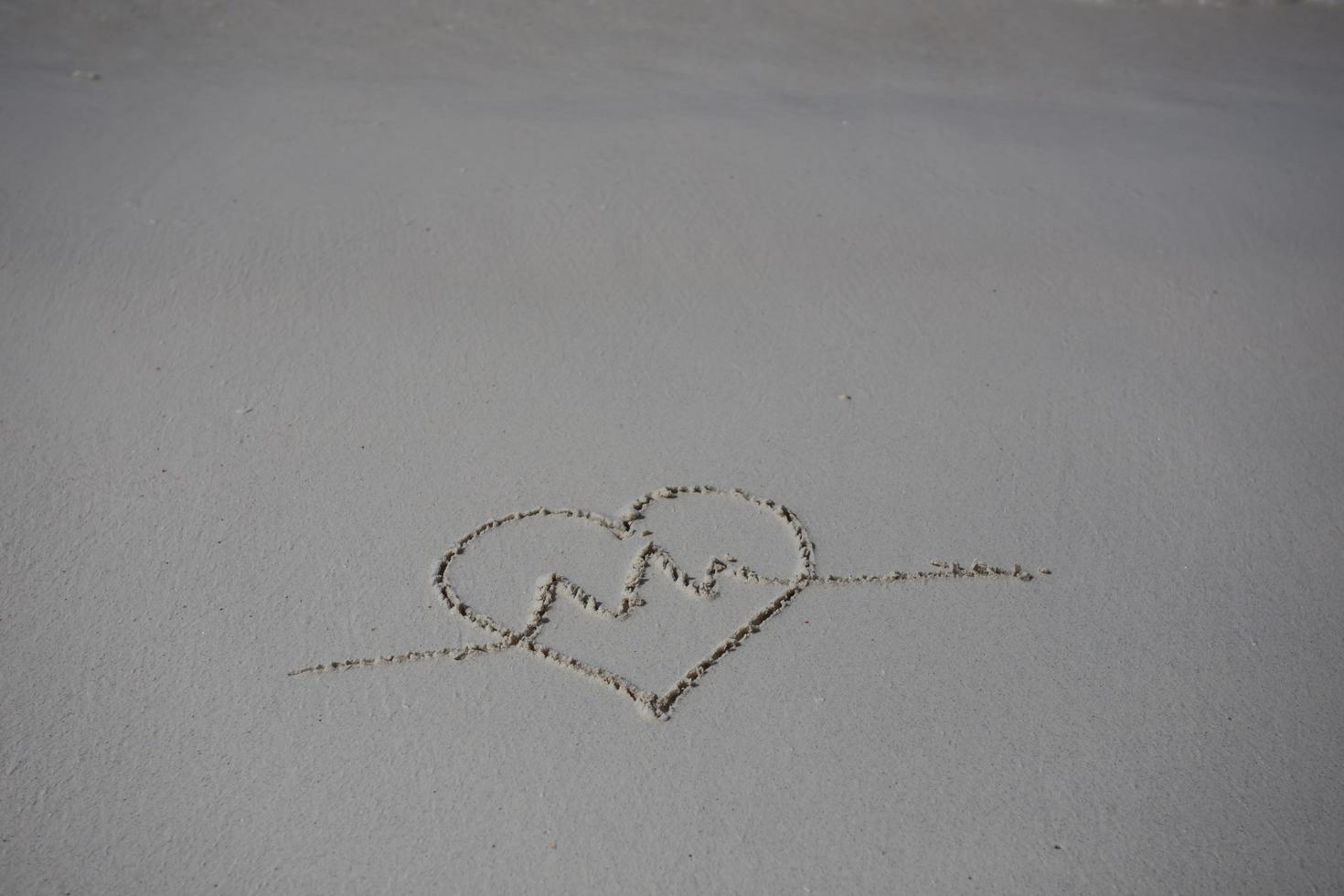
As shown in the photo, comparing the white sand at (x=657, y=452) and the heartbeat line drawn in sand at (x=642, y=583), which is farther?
the heartbeat line drawn in sand at (x=642, y=583)

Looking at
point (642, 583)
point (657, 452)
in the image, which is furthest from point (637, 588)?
point (657, 452)

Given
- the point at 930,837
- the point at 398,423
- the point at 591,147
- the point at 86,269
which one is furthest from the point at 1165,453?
the point at 86,269

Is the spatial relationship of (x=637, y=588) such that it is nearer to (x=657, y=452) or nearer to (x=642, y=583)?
(x=642, y=583)

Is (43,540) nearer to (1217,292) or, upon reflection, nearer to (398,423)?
(398,423)

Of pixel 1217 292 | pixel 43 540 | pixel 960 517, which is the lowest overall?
pixel 43 540

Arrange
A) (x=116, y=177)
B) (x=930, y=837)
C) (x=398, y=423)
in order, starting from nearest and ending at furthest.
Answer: (x=930, y=837) → (x=398, y=423) → (x=116, y=177)
